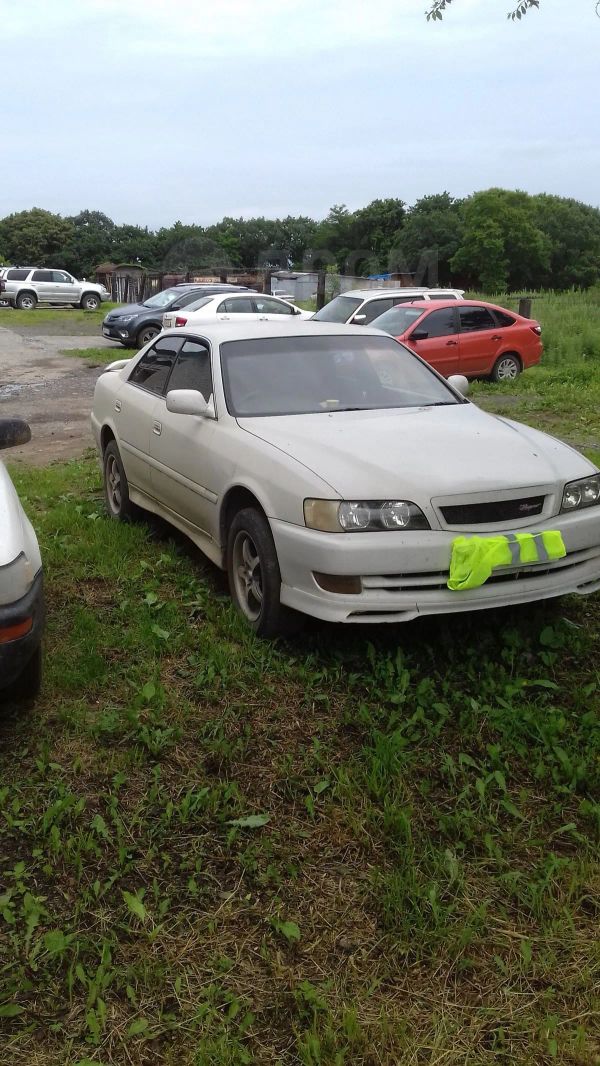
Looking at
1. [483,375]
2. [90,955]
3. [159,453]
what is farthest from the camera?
[483,375]

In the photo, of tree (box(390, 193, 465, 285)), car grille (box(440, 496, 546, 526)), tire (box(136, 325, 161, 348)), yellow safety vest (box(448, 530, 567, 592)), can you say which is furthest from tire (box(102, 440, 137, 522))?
tree (box(390, 193, 465, 285))

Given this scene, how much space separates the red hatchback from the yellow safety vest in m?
10.3

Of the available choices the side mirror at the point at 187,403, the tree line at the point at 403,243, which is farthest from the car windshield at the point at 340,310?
the tree line at the point at 403,243

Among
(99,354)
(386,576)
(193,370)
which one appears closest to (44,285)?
(99,354)

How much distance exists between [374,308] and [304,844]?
14.0 meters

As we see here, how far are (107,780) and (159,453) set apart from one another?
257cm

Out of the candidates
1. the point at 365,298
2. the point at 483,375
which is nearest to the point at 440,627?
the point at 483,375

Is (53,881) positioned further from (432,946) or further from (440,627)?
(440,627)

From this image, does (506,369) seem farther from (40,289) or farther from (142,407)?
(40,289)

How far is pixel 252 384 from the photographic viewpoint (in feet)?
16.6

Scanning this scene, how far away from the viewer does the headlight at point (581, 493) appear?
421cm

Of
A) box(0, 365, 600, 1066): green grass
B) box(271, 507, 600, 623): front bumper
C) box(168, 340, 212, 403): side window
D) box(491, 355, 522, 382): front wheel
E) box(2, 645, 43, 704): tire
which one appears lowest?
box(0, 365, 600, 1066): green grass

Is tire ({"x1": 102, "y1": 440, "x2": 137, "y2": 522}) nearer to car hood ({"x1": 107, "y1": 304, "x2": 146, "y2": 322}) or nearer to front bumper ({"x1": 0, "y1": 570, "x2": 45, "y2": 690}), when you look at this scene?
front bumper ({"x1": 0, "y1": 570, "x2": 45, "y2": 690})

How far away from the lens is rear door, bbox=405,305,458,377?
14.1 metres
